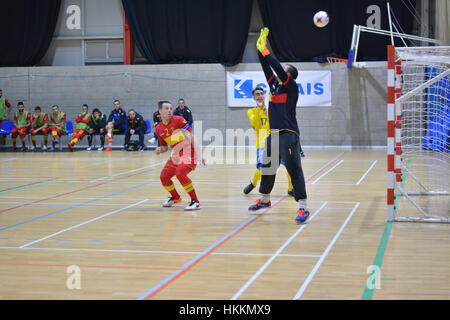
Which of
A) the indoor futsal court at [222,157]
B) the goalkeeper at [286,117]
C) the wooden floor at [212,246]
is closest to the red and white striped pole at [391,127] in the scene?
the indoor futsal court at [222,157]

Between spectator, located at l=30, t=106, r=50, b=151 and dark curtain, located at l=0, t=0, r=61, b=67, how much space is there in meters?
2.94

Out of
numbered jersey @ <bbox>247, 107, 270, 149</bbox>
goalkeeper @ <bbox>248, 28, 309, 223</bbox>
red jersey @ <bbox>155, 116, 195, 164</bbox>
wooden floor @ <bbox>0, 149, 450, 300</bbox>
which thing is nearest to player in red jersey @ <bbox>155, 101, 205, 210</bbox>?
Answer: red jersey @ <bbox>155, 116, 195, 164</bbox>

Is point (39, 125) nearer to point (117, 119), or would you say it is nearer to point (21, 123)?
point (21, 123)

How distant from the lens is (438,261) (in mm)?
4938

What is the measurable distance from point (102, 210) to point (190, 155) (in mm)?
1420

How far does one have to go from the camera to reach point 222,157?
56.8 ft

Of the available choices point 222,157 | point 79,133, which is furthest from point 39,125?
point 222,157

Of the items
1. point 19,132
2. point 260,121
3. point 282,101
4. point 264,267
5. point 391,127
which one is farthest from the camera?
point 19,132

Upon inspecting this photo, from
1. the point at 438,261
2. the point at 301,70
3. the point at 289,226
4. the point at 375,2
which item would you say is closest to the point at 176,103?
the point at 301,70

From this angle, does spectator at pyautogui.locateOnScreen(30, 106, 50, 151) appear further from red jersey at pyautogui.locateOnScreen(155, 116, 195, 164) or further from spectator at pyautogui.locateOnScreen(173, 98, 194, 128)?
red jersey at pyautogui.locateOnScreen(155, 116, 195, 164)

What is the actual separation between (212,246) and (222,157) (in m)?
11.7

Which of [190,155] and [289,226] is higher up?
[190,155]
